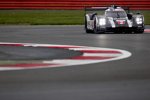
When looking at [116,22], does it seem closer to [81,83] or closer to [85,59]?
[85,59]

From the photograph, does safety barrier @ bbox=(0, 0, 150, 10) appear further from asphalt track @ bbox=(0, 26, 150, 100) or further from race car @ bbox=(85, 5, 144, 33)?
asphalt track @ bbox=(0, 26, 150, 100)

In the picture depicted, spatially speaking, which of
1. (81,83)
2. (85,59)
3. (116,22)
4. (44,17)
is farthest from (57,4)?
(81,83)

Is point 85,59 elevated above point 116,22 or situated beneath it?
elevated above

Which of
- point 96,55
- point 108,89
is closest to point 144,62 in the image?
point 96,55

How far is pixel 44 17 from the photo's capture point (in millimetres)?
35750

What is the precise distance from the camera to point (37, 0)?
3978 cm

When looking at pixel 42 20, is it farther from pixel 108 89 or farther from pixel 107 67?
pixel 108 89

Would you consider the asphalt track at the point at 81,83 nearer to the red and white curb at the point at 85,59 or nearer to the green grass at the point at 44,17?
the red and white curb at the point at 85,59

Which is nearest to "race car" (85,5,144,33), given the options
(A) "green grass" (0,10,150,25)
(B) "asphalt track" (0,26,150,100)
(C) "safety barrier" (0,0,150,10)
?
(A) "green grass" (0,10,150,25)

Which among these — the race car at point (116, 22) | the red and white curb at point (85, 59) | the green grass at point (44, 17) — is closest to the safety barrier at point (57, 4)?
the green grass at point (44, 17)

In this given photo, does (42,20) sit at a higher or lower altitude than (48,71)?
lower

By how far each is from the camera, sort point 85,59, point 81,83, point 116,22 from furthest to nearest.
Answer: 1. point 116,22
2. point 85,59
3. point 81,83

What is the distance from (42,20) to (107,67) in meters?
25.2

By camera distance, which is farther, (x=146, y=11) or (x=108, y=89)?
(x=146, y=11)
